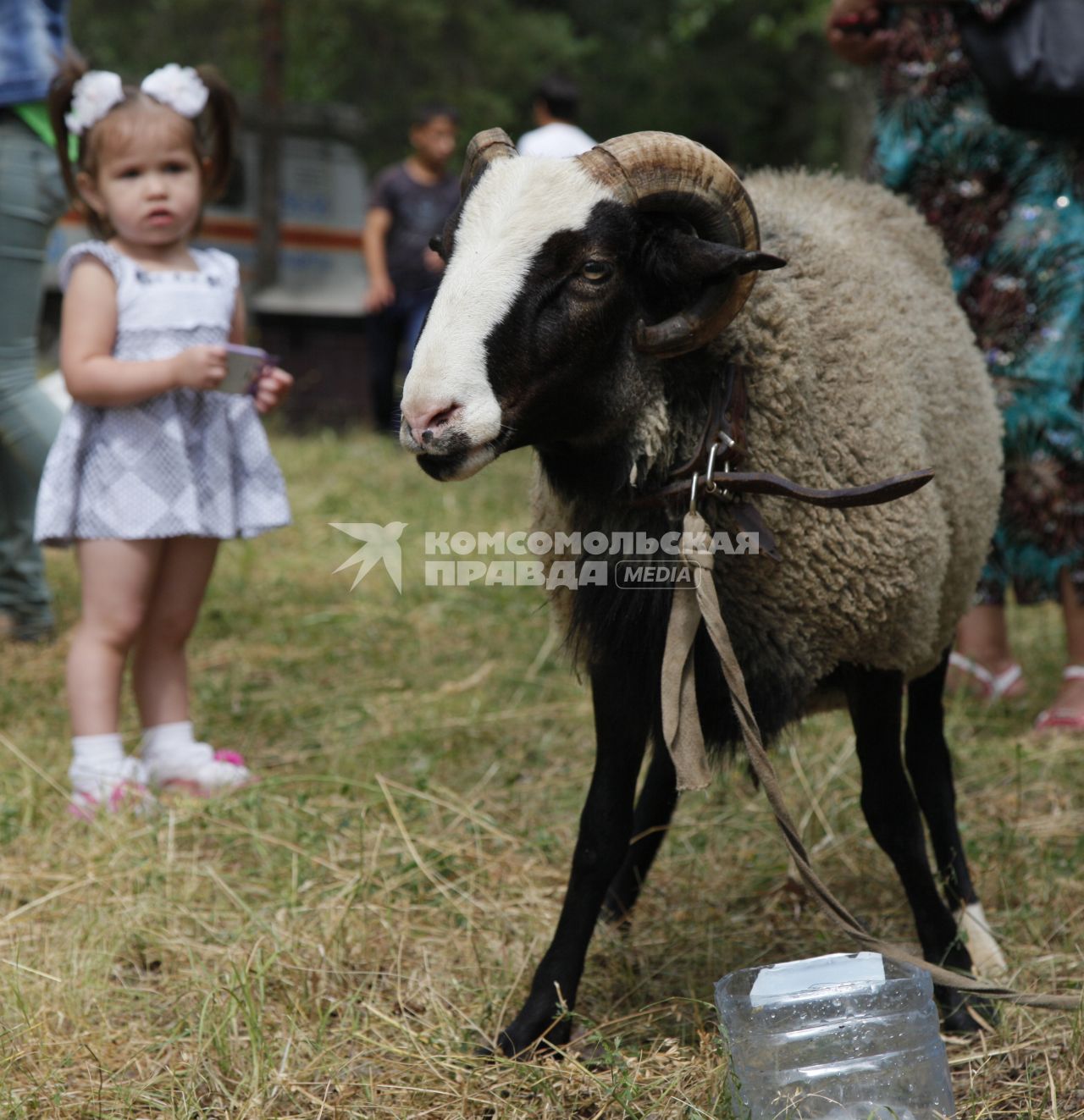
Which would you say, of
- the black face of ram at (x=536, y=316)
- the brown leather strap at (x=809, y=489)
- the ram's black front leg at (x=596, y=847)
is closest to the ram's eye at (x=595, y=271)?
the black face of ram at (x=536, y=316)

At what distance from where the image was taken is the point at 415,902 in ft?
9.46

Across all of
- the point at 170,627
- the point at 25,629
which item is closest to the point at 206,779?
the point at 170,627

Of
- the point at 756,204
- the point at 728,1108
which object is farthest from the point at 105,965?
the point at 756,204

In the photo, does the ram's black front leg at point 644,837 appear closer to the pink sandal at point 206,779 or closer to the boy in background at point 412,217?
the pink sandal at point 206,779

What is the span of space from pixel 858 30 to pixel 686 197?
173cm

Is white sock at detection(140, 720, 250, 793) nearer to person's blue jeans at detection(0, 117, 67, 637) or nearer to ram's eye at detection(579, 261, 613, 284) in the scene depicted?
person's blue jeans at detection(0, 117, 67, 637)

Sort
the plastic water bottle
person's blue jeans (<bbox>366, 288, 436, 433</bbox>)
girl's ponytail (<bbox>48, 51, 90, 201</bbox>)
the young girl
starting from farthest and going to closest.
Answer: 1. person's blue jeans (<bbox>366, 288, 436, 433</bbox>)
2. girl's ponytail (<bbox>48, 51, 90, 201</bbox>)
3. the young girl
4. the plastic water bottle

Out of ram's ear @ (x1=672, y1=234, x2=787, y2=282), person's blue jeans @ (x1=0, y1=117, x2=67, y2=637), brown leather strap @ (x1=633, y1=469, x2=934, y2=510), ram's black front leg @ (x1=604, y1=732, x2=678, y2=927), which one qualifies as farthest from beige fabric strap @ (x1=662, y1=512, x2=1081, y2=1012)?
person's blue jeans @ (x1=0, y1=117, x2=67, y2=637)

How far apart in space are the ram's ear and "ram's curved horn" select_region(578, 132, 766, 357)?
1 cm

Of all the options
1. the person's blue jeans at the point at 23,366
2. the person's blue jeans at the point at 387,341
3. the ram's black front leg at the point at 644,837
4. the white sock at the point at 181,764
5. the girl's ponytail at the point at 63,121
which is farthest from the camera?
the person's blue jeans at the point at 387,341

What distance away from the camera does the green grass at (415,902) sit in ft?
7.19

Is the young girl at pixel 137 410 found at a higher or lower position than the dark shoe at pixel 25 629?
higher

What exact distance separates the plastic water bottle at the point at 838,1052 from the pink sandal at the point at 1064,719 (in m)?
2.07

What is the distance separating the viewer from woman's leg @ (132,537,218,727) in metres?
3.50
